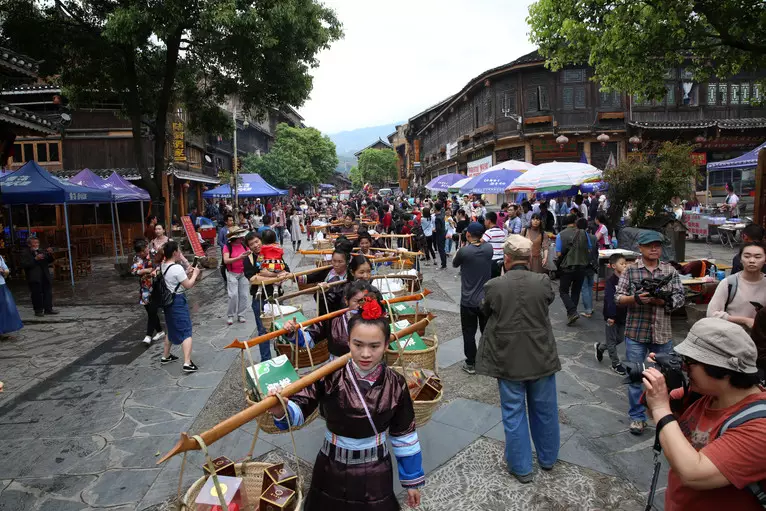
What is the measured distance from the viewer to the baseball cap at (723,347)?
200 centimetres

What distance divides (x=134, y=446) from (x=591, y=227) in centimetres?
987

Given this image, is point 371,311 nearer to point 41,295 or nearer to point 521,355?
point 521,355

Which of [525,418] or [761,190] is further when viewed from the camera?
[761,190]

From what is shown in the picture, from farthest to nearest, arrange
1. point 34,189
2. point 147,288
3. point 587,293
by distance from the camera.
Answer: point 34,189, point 587,293, point 147,288

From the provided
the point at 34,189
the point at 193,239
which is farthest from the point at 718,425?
the point at 193,239

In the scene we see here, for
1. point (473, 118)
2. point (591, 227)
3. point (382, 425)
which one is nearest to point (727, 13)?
point (591, 227)

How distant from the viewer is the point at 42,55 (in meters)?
13.6

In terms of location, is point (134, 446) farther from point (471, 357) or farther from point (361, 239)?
point (361, 239)

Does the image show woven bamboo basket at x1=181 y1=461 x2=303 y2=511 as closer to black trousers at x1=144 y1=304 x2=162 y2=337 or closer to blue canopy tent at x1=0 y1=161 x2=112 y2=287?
black trousers at x1=144 y1=304 x2=162 y2=337

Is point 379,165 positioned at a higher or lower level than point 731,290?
higher

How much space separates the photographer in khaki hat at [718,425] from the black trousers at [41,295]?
11.4 m

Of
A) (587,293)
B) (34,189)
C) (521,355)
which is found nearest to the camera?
(521,355)

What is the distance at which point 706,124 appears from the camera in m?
25.9

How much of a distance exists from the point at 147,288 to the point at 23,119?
5.83 metres
